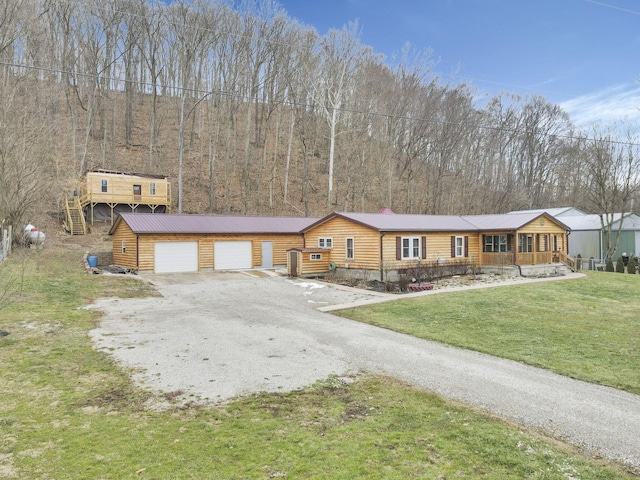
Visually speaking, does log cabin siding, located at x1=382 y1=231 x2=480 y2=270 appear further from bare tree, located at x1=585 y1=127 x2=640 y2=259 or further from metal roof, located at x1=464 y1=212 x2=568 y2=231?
bare tree, located at x1=585 y1=127 x2=640 y2=259

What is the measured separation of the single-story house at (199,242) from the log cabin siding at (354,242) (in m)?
3.08

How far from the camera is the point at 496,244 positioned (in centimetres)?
2573

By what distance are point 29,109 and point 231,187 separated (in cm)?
1621

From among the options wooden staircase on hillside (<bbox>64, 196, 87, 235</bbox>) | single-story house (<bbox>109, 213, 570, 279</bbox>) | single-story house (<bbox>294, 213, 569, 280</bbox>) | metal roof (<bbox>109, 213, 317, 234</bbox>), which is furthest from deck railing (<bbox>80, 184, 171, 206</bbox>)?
single-story house (<bbox>294, 213, 569, 280</bbox>)

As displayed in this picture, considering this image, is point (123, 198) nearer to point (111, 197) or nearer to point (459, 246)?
point (111, 197)

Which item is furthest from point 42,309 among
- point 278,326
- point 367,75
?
point 367,75

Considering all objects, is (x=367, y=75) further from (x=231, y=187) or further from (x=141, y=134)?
(x=141, y=134)

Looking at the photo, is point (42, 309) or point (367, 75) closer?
point (42, 309)

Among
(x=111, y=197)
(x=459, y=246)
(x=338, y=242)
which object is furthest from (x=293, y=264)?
(x=111, y=197)

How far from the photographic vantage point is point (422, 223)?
24.0m

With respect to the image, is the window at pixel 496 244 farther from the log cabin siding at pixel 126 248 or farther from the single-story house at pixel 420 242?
the log cabin siding at pixel 126 248

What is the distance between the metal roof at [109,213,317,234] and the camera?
23312 millimetres

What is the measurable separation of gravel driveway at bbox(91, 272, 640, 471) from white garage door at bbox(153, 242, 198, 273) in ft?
30.6

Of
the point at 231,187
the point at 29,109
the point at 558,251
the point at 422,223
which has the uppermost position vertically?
the point at 29,109
